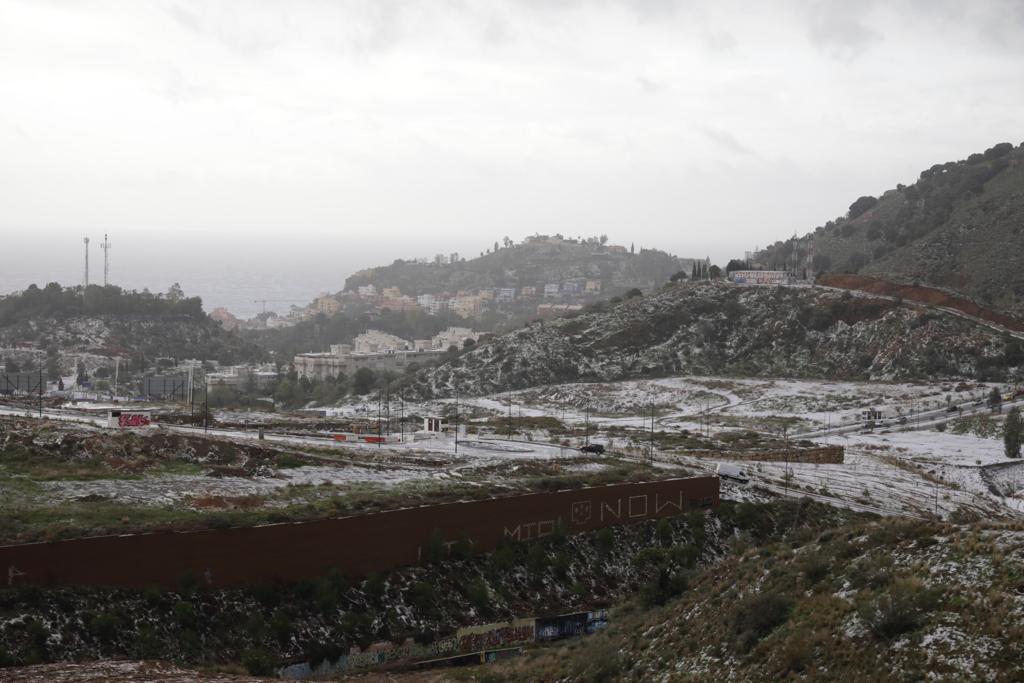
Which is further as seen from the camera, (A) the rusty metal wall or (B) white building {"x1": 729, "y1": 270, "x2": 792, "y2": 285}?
(B) white building {"x1": 729, "y1": 270, "x2": 792, "y2": 285}

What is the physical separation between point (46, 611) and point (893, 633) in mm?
17378

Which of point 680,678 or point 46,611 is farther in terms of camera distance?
point 46,611

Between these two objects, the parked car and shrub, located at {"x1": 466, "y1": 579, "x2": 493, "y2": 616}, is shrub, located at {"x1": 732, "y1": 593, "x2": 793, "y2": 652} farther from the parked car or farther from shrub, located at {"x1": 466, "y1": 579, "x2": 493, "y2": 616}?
the parked car

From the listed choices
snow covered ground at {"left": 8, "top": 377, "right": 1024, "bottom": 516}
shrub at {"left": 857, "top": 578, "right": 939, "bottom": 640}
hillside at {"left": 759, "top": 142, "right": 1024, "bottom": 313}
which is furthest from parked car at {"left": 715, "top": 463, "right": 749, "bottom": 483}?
hillside at {"left": 759, "top": 142, "right": 1024, "bottom": 313}

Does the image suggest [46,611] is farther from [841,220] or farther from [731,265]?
[841,220]

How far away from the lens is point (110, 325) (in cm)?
12012

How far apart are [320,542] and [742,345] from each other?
6552cm

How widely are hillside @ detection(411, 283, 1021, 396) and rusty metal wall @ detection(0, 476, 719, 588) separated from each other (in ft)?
160

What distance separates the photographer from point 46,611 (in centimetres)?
2627

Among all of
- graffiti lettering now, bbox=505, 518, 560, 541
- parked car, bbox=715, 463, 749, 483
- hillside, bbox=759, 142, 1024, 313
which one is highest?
hillside, bbox=759, 142, 1024, 313

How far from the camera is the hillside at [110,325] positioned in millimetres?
116875

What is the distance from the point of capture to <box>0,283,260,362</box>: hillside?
116875 mm

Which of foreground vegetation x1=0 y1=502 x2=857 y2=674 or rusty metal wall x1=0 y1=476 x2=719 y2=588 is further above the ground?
rusty metal wall x1=0 y1=476 x2=719 y2=588

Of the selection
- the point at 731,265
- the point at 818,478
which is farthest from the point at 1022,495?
the point at 731,265
